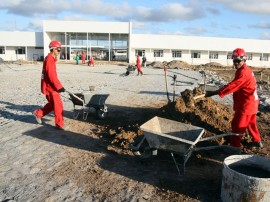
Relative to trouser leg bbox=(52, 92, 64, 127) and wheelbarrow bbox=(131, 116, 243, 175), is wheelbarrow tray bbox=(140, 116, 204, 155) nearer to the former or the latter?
wheelbarrow bbox=(131, 116, 243, 175)

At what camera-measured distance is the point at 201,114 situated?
770cm

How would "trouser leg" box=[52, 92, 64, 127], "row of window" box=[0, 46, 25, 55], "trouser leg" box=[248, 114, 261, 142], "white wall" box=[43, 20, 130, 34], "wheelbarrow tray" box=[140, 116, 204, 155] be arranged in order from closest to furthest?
"wheelbarrow tray" box=[140, 116, 204, 155] → "trouser leg" box=[248, 114, 261, 142] → "trouser leg" box=[52, 92, 64, 127] → "white wall" box=[43, 20, 130, 34] → "row of window" box=[0, 46, 25, 55]

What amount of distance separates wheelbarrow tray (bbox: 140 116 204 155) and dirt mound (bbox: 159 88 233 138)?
1244 millimetres

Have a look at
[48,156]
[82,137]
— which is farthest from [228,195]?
[82,137]

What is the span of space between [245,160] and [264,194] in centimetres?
77

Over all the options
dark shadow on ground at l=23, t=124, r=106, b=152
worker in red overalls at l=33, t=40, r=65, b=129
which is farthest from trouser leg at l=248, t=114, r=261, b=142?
worker in red overalls at l=33, t=40, r=65, b=129

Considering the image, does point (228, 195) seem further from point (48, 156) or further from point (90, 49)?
point (90, 49)

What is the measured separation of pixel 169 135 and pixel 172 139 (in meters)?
0.42

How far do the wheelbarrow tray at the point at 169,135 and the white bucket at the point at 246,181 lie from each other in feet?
2.42

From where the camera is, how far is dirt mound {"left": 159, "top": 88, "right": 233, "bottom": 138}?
7.42 meters

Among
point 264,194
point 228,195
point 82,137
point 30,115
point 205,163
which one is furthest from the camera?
point 30,115

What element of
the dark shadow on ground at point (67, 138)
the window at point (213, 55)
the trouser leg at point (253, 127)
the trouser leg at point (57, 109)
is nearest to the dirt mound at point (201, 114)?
the trouser leg at point (253, 127)

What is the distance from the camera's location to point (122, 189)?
485cm

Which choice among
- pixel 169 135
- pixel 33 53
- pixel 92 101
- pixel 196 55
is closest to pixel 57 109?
pixel 92 101
